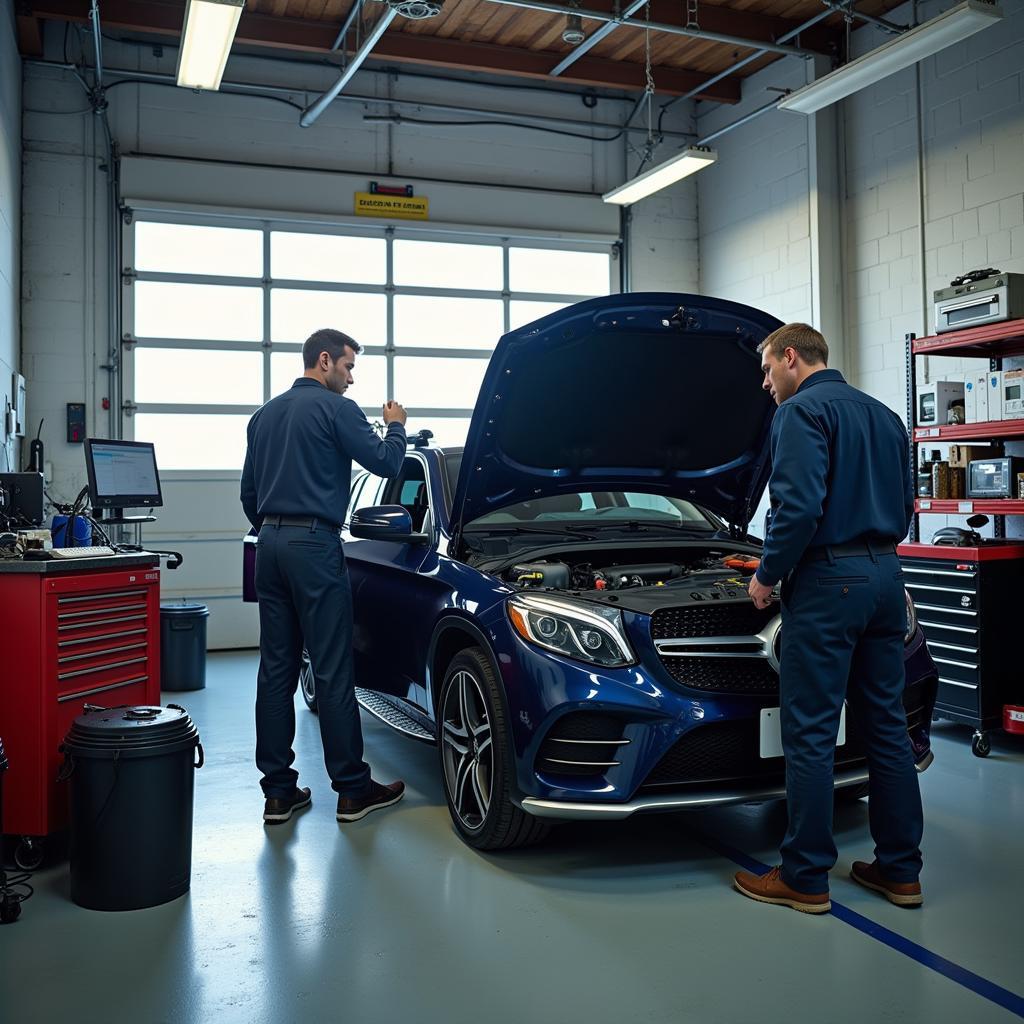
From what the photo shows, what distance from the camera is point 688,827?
3.51 m

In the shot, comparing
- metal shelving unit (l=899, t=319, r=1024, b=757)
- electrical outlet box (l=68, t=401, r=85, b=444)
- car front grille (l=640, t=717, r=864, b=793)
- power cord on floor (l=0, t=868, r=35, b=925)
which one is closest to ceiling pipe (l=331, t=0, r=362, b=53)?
electrical outlet box (l=68, t=401, r=85, b=444)

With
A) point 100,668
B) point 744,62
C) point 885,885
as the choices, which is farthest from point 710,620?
point 744,62

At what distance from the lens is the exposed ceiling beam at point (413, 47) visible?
24.7 feet

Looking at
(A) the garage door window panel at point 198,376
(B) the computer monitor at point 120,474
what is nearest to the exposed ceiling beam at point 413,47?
(A) the garage door window panel at point 198,376

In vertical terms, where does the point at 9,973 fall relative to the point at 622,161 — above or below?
below

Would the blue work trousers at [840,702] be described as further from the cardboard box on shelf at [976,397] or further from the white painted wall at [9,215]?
the white painted wall at [9,215]

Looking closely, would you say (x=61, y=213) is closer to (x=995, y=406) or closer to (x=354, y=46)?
(x=354, y=46)

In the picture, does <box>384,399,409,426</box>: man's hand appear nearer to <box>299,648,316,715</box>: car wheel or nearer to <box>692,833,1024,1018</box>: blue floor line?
<box>299,648,316,715</box>: car wheel

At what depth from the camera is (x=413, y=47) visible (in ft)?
27.2

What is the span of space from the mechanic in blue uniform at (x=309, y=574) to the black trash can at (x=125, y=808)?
0.75 m

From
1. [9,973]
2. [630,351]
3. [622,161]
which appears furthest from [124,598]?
[622,161]

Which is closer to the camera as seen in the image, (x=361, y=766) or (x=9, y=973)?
(x=9, y=973)

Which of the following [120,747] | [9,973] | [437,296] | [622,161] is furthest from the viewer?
[622,161]

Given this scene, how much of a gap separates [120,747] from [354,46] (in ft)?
23.4
